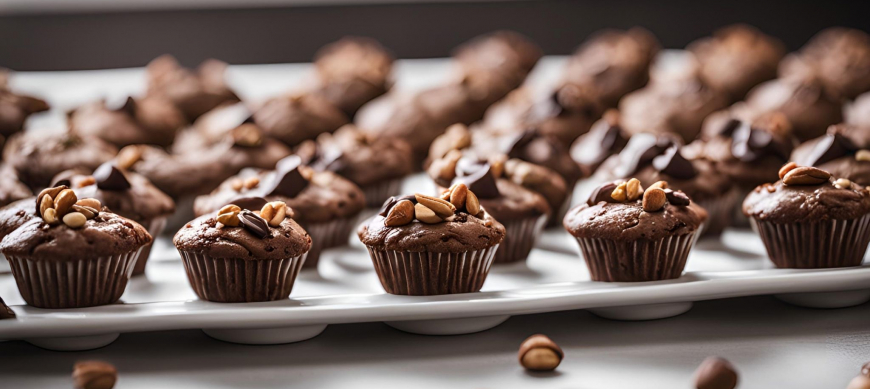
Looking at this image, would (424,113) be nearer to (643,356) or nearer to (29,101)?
(29,101)

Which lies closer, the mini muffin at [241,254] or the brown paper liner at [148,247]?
the mini muffin at [241,254]

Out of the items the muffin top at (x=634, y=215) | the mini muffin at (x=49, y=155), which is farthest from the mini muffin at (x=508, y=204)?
the mini muffin at (x=49, y=155)

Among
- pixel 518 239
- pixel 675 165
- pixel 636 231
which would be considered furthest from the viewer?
pixel 675 165

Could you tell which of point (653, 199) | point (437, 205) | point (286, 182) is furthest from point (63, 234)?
point (653, 199)

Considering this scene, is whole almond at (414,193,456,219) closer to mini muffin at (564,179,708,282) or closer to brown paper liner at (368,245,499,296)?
brown paper liner at (368,245,499,296)

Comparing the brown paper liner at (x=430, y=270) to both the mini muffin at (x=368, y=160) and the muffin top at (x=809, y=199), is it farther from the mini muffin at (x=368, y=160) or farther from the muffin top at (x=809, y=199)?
the mini muffin at (x=368, y=160)

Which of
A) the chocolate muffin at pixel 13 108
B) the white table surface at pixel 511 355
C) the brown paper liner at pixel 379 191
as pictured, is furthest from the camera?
the chocolate muffin at pixel 13 108

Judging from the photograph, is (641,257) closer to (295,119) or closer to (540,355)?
(540,355)
